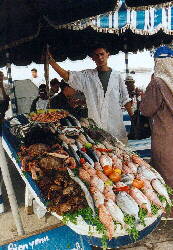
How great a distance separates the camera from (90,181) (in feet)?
12.1

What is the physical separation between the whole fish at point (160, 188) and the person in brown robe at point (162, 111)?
37.7 inches

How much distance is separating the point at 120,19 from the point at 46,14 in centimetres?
238

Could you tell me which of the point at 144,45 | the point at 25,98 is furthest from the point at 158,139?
the point at 25,98

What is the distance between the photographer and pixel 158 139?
15.5 ft

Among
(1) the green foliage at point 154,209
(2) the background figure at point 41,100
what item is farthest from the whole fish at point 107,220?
(2) the background figure at point 41,100

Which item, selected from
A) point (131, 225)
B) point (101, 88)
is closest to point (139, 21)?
point (101, 88)

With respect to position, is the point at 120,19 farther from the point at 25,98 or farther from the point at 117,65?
the point at 117,65

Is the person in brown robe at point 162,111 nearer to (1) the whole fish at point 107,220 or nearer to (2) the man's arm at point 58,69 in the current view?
(2) the man's arm at point 58,69

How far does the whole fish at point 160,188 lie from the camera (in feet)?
11.9

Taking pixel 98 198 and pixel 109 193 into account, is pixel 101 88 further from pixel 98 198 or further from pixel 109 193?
pixel 98 198

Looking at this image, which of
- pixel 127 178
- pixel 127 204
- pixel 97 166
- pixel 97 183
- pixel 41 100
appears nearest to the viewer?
pixel 127 204

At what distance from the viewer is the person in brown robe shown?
4.40 meters

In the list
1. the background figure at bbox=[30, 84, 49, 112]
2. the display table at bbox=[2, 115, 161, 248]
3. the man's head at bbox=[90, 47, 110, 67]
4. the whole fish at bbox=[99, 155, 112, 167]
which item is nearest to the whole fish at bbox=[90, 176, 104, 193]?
the whole fish at bbox=[99, 155, 112, 167]

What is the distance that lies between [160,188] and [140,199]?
395 millimetres
